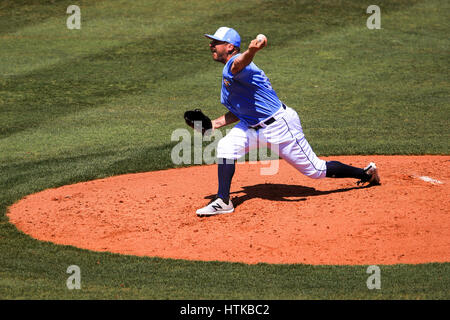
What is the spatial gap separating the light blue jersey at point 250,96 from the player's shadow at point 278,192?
97cm

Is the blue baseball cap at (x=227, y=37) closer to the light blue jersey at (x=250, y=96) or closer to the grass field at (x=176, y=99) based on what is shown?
the light blue jersey at (x=250, y=96)

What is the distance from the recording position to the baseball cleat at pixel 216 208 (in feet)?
23.7

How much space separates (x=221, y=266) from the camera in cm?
612

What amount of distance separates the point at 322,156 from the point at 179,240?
11.7 ft

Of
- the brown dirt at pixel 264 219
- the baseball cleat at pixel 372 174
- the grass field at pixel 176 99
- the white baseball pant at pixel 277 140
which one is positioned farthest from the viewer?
the baseball cleat at pixel 372 174

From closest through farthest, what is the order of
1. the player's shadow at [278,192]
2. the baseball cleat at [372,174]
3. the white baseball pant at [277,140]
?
1. the white baseball pant at [277,140]
2. the baseball cleat at [372,174]
3. the player's shadow at [278,192]

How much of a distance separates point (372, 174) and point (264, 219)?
134cm

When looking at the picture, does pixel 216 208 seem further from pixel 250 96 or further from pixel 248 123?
pixel 250 96

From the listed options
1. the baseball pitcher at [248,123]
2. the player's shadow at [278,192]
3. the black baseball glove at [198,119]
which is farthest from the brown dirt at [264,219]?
the black baseball glove at [198,119]

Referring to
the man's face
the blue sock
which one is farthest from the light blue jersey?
the blue sock

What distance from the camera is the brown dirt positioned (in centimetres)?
641

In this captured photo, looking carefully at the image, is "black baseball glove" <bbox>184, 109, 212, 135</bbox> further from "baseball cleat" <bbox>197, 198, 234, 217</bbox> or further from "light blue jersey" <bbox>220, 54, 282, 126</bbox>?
"baseball cleat" <bbox>197, 198, 234, 217</bbox>

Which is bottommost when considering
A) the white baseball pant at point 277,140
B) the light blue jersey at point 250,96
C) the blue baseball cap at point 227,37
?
the white baseball pant at point 277,140

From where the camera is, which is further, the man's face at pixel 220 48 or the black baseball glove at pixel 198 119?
the black baseball glove at pixel 198 119
